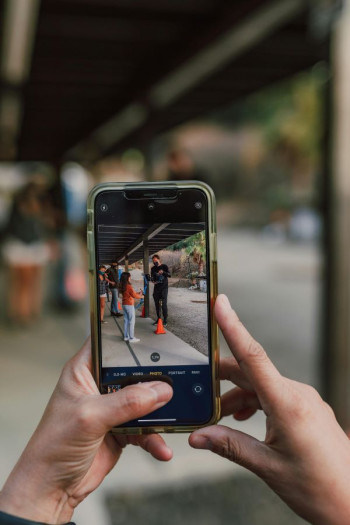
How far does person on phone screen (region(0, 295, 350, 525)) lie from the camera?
3.38 ft

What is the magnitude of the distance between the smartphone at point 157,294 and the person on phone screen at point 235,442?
2.5 inches

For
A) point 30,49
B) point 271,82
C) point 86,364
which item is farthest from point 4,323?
point 86,364

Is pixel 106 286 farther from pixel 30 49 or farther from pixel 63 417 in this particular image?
pixel 30 49

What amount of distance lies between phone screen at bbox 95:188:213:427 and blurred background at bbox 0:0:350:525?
1438 mm

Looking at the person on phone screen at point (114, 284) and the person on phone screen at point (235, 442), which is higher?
the person on phone screen at point (114, 284)

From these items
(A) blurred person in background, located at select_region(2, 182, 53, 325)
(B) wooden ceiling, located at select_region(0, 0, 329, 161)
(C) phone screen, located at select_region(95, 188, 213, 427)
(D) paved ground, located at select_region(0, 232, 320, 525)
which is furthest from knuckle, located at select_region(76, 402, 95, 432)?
(A) blurred person in background, located at select_region(2, 182, 53, 325)

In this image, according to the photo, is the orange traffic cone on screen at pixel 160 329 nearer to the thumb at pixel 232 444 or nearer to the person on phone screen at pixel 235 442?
the person on phone screen at pixel 235 442

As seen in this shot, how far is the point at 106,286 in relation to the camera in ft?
3.84

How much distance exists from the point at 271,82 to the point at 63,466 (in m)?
6.28

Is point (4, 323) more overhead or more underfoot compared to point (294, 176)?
more underfoot

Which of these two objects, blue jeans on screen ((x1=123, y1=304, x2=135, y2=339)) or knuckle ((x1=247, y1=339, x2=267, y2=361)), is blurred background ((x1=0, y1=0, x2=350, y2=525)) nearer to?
blue jeans on screen ((x1=123, y1=304, x2=135, y2=339))

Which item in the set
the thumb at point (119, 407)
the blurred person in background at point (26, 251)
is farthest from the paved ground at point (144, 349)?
the blurred person in background at point (26, 251)

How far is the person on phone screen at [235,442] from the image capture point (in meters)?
1.03

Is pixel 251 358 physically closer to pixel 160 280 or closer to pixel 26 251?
pixel 160 280
